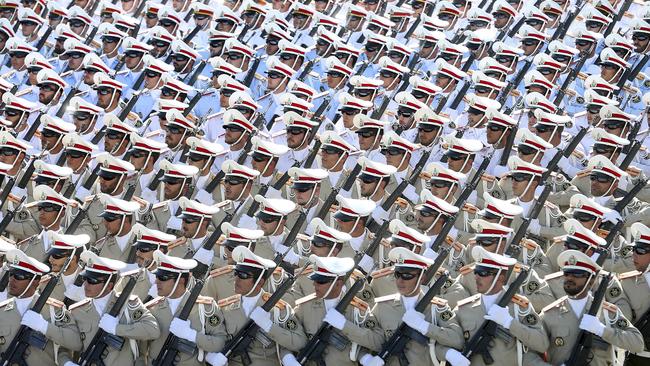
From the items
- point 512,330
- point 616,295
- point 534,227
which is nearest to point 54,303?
point 512,330

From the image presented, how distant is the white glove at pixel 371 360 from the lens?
48.7 feet

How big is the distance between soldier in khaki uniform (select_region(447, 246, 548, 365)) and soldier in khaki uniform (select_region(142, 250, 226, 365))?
8.02 ft

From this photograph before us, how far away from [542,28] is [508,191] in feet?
16.5

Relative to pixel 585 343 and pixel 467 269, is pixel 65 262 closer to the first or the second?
pixel 467 269

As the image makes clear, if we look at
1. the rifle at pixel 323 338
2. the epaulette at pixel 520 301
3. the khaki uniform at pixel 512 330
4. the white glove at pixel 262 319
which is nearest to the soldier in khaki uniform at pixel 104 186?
the white glove at pixel 262 319

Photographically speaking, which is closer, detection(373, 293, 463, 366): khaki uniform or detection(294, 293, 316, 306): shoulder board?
detection(373, 293, 463, 366): khaki uniform

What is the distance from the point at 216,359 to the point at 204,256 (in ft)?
5.89

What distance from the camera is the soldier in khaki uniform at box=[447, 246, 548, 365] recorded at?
48.1 feet

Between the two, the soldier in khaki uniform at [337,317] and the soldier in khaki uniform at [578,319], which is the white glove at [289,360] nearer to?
the soldier in khaki uniform at [337,317]

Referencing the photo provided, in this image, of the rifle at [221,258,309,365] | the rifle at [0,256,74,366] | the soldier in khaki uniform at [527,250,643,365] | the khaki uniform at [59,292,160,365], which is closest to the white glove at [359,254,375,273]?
the rifle at [221,258,309,365]

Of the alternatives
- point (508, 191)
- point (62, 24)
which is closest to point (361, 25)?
point (62, 24)

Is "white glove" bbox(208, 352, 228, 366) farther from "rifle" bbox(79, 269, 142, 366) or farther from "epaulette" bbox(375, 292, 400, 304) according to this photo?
"epaulette" bbox(375, 292, 400, 304)

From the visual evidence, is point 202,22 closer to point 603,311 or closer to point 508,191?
point 508,191

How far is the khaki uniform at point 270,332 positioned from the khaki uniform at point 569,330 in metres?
2.37
